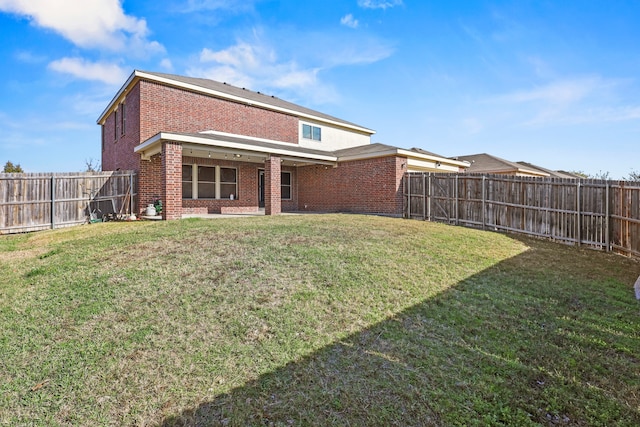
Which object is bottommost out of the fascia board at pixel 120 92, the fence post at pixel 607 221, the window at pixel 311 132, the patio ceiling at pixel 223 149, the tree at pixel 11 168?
the fence post at pixel 607 221

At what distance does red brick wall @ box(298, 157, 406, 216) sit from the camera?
13797mm

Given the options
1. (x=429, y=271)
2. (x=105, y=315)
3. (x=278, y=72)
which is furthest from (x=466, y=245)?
(x=278, y=72)

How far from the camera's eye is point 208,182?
1532 centimetres

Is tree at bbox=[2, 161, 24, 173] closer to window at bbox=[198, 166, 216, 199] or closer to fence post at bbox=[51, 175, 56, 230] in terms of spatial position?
fence post at bbox=[51, 175, 56, 230]

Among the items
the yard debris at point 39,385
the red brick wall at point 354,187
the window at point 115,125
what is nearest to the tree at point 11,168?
the window at point 115,125

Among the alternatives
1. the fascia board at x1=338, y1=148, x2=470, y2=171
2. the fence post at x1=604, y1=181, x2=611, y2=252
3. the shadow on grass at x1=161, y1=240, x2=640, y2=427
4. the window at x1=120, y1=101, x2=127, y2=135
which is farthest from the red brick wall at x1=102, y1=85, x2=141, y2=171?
the fence post at x1=604, y1=181, x2=611, y2=252

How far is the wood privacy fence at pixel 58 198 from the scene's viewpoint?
34.6 feet

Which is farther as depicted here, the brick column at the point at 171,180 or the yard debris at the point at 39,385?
the brick column at the point at 171,180

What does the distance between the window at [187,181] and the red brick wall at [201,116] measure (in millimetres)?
1736

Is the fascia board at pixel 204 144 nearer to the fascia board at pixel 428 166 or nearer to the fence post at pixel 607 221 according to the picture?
the fascia board at pixel 428 166

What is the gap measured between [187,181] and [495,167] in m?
20.2

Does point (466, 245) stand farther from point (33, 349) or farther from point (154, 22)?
point (154, 22)

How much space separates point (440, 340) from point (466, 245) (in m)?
4.74

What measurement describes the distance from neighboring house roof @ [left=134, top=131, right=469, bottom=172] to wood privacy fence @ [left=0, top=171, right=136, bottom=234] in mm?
1779
